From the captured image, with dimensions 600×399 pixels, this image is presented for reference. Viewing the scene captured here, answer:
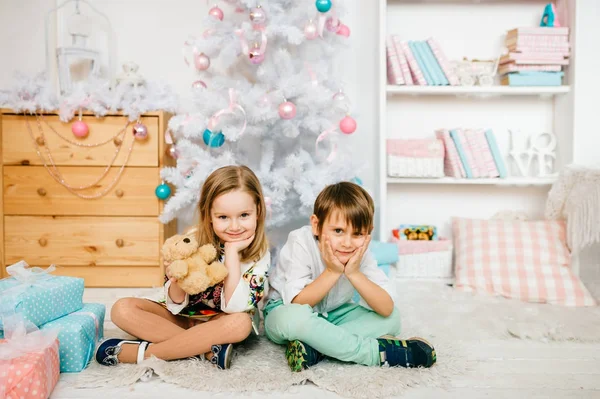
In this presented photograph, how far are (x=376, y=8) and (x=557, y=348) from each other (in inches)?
70.0

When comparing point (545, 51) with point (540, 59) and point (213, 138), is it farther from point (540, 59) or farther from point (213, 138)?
point (213, 138)

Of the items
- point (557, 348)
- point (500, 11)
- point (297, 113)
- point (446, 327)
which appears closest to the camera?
point (557, 348)

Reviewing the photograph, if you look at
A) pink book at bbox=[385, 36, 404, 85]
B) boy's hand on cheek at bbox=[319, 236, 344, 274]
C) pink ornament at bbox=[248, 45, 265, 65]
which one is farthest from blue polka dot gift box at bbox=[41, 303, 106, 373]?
pink book at bbox=[385, 36, 404, 85]

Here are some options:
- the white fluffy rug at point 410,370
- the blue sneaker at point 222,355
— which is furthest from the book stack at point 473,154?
the blue sneaker at point 222,355

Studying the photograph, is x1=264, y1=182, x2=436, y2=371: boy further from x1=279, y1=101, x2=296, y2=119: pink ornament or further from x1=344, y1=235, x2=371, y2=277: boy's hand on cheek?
x1=279, y1=101, x2=296, y2=119: pink ornament

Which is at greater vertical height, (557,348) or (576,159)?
(576,159)

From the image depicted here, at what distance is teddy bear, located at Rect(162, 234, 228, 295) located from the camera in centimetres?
131

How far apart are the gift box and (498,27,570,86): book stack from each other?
6.99ft

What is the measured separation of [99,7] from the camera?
2646 millimetres

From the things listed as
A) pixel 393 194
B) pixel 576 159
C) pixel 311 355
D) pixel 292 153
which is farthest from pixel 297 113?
pixel 576 159

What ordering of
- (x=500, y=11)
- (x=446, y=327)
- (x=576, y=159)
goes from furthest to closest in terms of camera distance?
(x=500, y=11), (x=576, y=159), (x=446, y=327)

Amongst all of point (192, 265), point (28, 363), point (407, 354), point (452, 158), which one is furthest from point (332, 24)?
point (28, 363)

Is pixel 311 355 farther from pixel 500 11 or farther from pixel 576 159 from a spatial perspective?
pixel 500 11

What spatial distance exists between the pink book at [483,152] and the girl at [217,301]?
4.39 ft
